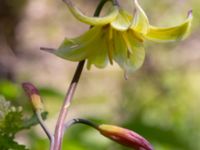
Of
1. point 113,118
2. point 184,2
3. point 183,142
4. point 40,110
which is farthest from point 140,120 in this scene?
point 184,2

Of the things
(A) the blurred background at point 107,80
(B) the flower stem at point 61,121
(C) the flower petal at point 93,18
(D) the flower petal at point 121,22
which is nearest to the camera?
(B) the flower stem at point 61,121

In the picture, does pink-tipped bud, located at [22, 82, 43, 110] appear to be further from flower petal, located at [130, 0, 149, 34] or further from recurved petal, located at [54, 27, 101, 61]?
flower petal, located at [130, 0, 149, 34]

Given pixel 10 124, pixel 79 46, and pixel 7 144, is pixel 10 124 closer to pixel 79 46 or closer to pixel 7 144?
pixel 7 144

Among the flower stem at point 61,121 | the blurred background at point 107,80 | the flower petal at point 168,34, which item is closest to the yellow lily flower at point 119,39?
the flower petal at point 168,34

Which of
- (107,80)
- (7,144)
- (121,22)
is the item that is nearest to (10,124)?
(7,144)

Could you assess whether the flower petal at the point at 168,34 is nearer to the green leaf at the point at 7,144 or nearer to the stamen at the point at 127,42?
the stamen at the point at 127,42

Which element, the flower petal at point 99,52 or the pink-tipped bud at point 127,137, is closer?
the pink-tipped bud at point 127,137
